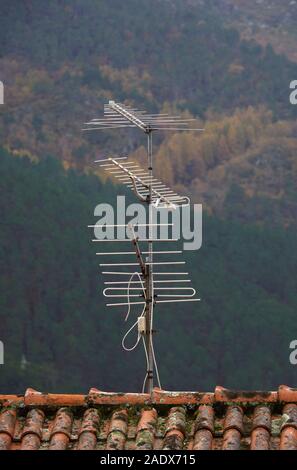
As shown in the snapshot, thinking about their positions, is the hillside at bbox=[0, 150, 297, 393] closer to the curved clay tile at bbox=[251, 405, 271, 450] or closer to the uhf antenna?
the uhf antenna

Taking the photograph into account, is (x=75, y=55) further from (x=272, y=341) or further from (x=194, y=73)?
(x=272, y=341)

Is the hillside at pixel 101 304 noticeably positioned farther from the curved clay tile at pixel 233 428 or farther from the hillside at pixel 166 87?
the curved clay tile at pixel 233 428

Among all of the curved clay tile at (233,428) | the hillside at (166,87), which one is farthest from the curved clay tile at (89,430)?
the hillside at (166,87)

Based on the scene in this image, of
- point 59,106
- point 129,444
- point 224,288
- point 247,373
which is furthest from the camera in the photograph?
point 59,106

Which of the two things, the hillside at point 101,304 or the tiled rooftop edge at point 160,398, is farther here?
the hillside at point 101,304

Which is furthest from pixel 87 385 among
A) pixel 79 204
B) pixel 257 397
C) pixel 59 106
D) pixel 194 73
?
pixel 257 397

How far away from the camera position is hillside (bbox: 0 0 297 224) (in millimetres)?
91812

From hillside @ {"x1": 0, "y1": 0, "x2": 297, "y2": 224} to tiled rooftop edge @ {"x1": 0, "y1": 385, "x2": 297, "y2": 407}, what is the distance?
2927 inches

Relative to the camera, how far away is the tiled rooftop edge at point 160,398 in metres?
10.2

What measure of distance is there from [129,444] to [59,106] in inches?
3654

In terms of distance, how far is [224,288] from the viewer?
77.1 m

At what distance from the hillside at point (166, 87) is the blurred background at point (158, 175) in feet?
0.47

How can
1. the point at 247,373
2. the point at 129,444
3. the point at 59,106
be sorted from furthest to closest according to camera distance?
the point at 59,106 < the point at 247,373 < the point at 129,444

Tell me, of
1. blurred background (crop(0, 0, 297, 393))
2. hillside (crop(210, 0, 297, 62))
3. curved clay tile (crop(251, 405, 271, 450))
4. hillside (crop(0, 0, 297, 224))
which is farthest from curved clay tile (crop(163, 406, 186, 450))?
hillside (crop(210, 0, 297, 62))
